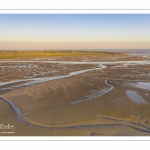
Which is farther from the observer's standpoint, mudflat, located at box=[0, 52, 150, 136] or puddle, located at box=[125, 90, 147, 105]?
puddle, located at box=[125, 90, 147, 105]

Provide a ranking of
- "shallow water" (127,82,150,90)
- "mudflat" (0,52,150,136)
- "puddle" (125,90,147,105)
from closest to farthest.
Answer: "mudflat" (0,52,150,136)
"puddle" (125,90,147,105)
"shallow water" (127,82,150,90)

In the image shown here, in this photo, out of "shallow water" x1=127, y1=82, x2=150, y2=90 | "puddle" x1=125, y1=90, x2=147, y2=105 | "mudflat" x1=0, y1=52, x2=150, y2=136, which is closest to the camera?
"mudflat" x1=0, y1=52, x2=150, y2=136

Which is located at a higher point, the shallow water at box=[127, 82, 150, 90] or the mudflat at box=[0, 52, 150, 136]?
the shallow water at box=[127, 82, 150, 90]

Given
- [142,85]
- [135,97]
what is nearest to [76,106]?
[135,97]

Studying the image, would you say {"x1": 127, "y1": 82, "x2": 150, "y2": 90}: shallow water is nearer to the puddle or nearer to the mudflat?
the mudflat

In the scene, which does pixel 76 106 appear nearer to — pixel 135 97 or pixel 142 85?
pixel 135 97

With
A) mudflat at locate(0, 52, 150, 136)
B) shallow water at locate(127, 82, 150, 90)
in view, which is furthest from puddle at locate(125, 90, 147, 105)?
shallow water at locate(127, 82, 150, 90)

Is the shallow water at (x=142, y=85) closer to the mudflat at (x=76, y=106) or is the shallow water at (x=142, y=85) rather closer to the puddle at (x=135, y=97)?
the mudflat at (x=76, y=106)
